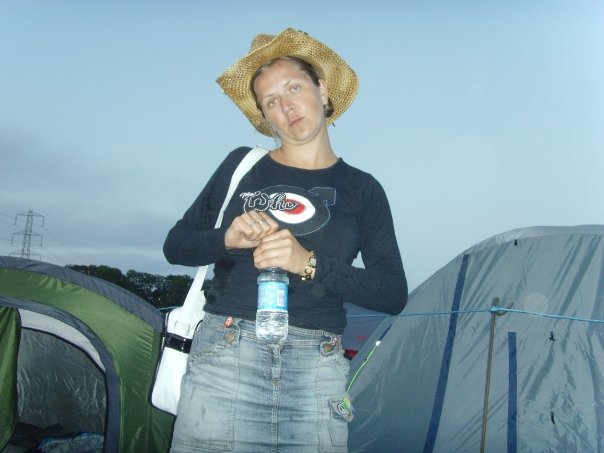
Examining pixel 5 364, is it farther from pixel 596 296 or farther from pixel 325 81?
pixel 596 296

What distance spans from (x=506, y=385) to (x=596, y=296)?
892 mm

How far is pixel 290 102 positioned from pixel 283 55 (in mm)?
358

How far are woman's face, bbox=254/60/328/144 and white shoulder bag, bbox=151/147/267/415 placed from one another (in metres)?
0.17

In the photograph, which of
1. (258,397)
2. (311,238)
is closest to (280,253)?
(311,238)

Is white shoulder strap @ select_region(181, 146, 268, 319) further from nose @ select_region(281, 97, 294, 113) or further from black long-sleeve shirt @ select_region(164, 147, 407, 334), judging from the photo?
nose @ select_region(281, 97, 294, 113)

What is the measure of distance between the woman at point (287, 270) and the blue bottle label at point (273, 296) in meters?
0.06

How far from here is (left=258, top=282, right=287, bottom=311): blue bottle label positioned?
1.62 meters

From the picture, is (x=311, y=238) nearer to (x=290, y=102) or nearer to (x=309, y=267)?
(x=309, y=267)

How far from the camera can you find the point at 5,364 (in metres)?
4.64

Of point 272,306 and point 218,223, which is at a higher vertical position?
point 218,223

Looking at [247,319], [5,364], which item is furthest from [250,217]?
[5,364]

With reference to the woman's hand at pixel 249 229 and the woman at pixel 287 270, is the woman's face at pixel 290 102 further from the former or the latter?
the woman's hand at pixel 249 229

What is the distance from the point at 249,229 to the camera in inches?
65.7

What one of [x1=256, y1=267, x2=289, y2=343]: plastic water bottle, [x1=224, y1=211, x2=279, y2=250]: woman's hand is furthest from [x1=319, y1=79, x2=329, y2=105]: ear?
[x1=256, y1=267, x2=289, y2=343]: plastic water bottle
